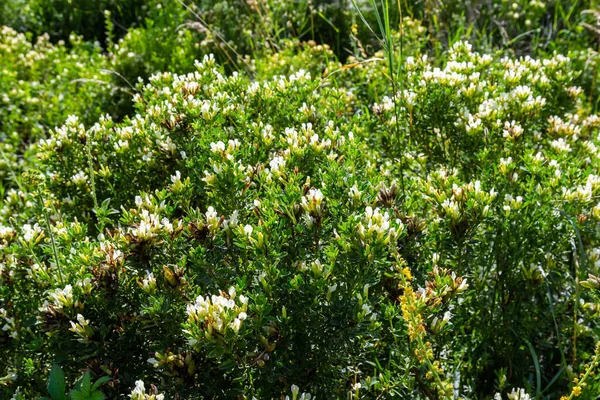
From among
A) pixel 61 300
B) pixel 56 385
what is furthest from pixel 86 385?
pixel 61 300

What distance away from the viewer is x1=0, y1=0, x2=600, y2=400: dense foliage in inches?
76.2

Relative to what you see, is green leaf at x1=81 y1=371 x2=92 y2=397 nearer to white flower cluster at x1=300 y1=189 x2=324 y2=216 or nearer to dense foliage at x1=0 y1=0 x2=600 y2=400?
dense foliage at x1=0 y1=0 x2=600 y2=400

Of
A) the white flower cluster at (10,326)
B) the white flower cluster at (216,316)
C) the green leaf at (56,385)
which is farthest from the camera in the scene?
the white flower cluster at (10,326)

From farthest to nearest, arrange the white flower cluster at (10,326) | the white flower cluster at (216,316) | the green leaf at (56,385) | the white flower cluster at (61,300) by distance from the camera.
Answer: the white flower cluster at (10,326), the white flower cluster at (61,300), the green leaf at (56,385), the white flower cluster at (216,316)

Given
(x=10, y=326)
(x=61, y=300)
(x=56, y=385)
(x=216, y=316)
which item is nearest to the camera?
(x=216, y=316)

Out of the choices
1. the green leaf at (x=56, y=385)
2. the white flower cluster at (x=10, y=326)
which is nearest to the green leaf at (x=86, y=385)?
the green leaf at (x=56, y=385)

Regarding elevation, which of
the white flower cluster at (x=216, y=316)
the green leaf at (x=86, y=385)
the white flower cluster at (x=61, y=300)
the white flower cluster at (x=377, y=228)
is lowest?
the green leaf at (x=86, y=385)

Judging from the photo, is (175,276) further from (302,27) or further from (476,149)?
(302,27)

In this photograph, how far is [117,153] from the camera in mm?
2838

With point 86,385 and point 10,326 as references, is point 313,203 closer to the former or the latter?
point 86,385

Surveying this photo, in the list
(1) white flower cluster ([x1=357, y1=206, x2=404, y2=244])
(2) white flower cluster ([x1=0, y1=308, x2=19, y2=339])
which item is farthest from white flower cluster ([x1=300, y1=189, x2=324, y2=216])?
(2) white flower cluster ([x1=0, y1=308, x2=19, y2=339])

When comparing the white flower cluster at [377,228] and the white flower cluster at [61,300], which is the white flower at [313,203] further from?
the white flower cluster at [61,300]

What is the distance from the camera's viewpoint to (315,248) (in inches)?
82.6

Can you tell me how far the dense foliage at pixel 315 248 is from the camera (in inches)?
76.2
